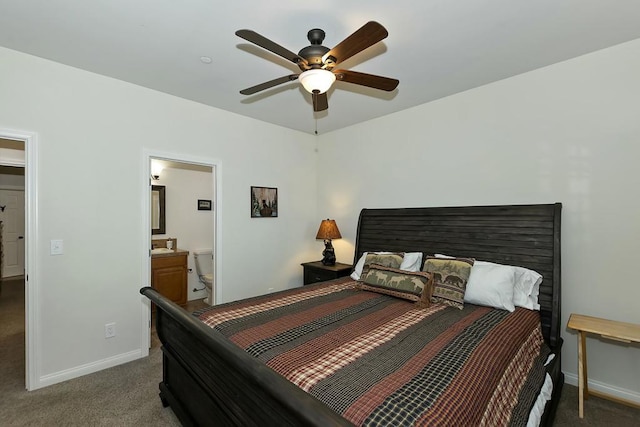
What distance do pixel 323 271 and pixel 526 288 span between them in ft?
7.17

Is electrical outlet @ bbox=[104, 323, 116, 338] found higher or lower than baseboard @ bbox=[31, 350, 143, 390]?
higher

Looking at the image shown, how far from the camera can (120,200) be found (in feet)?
9.42

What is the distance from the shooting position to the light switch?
252 cm

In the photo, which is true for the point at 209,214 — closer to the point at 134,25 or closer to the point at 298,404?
the point at 134,25

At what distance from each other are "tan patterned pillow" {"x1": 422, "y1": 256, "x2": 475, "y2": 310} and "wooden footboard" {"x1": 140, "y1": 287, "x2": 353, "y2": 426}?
1687 mm

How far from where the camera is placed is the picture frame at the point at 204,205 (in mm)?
5094

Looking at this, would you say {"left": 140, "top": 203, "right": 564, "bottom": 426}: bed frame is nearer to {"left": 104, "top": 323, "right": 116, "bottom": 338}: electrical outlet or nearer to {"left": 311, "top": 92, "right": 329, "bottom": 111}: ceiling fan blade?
{"left": 104, "top": 323, "right": 116, "bottom": 338}: electrical outlet

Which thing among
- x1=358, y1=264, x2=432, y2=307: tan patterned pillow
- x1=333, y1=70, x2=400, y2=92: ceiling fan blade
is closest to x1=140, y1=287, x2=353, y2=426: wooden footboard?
x1=358, y1=264, x2=432, y2=307: tan patterned pillow

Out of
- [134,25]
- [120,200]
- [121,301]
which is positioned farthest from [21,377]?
[134,25]

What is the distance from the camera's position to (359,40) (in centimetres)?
160

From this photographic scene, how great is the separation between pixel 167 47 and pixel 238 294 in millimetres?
2731

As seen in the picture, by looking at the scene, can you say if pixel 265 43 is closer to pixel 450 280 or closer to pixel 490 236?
pixel 450 280

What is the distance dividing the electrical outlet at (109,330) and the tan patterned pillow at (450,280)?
2952 mm

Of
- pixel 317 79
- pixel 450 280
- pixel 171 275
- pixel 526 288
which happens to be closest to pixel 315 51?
pixel 317 79
